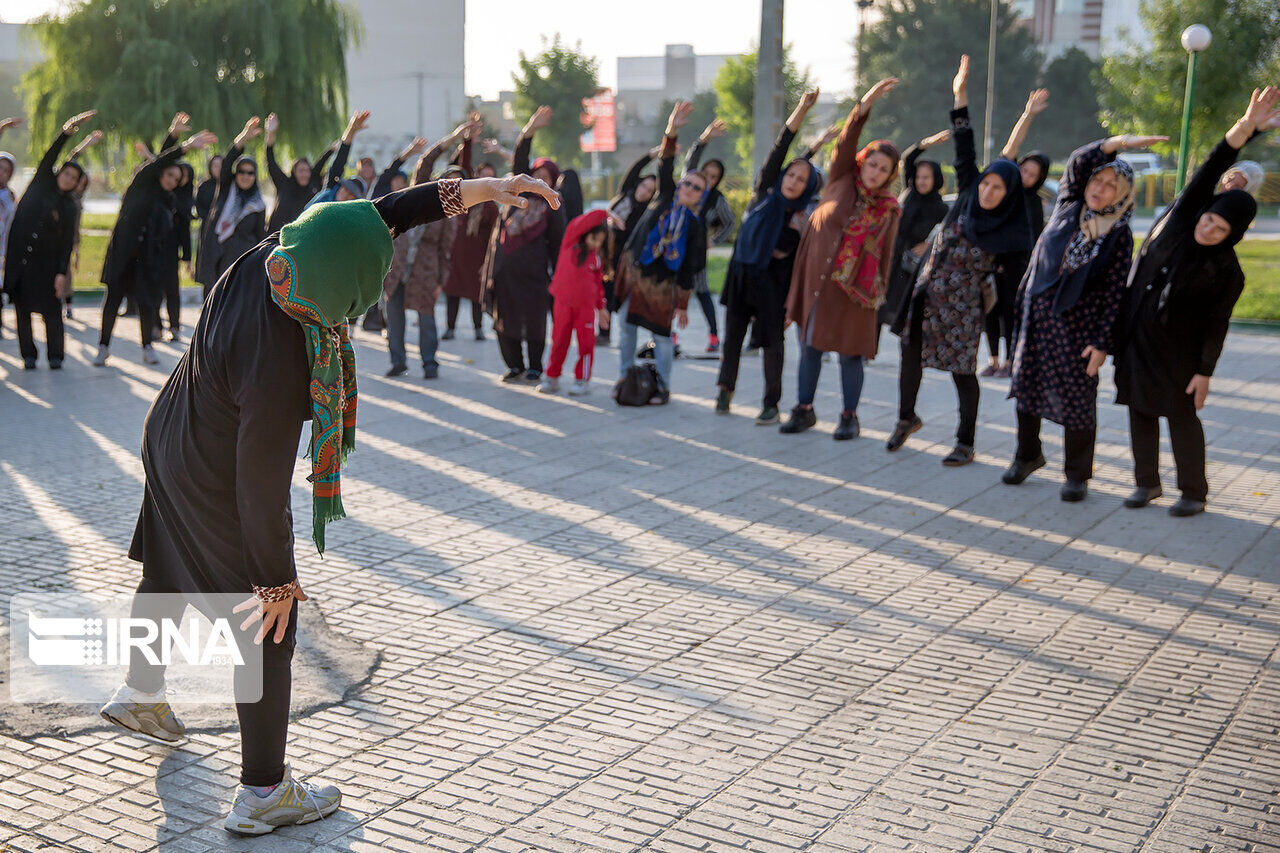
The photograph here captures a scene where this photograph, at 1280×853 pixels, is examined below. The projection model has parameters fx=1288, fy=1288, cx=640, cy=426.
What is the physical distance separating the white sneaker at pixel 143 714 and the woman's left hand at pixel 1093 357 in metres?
4.88

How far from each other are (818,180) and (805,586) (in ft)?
14.6

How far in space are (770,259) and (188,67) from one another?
1923 centimetres

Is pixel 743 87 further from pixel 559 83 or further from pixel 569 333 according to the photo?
pixel 569 333

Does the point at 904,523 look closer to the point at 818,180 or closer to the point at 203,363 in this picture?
the point at 818,180

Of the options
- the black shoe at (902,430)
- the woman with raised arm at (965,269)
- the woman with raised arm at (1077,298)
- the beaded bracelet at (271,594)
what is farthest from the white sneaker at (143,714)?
the black shoe at (902,430)

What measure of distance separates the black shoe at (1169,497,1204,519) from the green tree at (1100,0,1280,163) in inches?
771

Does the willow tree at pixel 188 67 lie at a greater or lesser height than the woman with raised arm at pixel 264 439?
greater

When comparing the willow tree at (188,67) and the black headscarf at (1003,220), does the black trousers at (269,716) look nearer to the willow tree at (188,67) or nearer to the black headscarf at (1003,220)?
the black headscarf at (1003,220)

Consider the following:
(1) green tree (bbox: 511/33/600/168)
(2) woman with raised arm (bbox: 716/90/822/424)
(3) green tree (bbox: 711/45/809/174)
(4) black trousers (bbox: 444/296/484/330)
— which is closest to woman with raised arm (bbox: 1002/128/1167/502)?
(2) woman with raised arm (bbox: 716/90/822/424)

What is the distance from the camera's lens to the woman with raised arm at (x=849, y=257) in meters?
8.13

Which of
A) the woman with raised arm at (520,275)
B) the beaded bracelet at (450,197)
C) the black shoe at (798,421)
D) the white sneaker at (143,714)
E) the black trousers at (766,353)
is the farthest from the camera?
the woman with raised arm at (520,275)

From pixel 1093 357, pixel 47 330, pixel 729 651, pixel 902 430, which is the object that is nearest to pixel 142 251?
pixel 47 330

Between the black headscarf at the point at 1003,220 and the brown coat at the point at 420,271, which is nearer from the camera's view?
the black headscarf at the point at 1003,220

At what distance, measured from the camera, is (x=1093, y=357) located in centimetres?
671
